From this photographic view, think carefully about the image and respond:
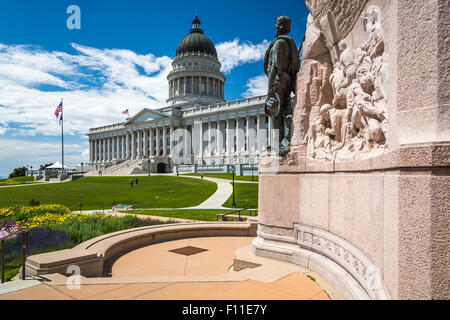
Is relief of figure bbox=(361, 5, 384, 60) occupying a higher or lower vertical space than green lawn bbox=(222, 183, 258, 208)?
higher

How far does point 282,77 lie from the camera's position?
7.59 meters

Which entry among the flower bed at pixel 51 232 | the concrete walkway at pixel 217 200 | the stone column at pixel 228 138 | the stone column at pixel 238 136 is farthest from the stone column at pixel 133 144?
the flower bed at pixel 51 232

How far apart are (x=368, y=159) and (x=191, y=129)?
89978 mm

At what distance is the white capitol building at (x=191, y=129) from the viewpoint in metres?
78.6

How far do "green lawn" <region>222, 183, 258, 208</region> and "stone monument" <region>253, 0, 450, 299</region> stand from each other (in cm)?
1827

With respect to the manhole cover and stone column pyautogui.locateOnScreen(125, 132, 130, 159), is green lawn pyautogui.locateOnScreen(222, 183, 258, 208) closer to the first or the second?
the manhole cover

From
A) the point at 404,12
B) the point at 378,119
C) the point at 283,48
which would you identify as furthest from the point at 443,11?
the point at 283,48

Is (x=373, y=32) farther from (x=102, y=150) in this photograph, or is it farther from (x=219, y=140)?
(x=102, y=150)

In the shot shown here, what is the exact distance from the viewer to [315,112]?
22.2ft

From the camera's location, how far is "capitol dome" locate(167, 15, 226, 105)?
104 m

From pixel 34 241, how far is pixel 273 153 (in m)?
6.86

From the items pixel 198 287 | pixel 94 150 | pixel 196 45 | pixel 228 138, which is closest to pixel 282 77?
pixel 198 287

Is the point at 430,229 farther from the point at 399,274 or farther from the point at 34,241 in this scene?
the point at 34,241

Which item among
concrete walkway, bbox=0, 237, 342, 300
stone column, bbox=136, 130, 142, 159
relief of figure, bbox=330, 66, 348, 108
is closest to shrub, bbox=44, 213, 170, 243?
concrete walkway, bbox=0, 237, 342, 300
